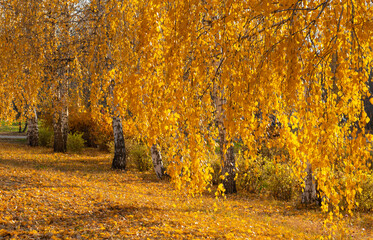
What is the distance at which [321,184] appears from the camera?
111 inches

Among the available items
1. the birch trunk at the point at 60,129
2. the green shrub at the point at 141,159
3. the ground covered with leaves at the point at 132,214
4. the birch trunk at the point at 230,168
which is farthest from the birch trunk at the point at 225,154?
the birch trunk at the point at 60,129

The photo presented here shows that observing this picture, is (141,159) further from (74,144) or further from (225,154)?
(225,154)

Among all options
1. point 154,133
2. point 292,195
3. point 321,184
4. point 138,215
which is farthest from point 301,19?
point 292,195

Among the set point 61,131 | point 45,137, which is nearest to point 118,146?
point 61,131

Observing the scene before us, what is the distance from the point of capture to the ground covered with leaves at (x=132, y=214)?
411cm

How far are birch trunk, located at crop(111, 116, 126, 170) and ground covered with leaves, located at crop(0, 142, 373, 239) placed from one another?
70.9 inches

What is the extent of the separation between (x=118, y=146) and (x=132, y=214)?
5.08 m

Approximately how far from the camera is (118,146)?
10.0 m

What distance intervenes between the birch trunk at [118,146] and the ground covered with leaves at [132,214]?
5.91 feet

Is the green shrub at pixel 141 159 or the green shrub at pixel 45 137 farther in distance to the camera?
the green shrub at pixel 45 137

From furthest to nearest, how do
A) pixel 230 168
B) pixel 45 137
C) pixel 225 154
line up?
pixel 45 137 → pixel 230 168 → pixel 225 154

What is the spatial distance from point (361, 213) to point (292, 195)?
161 centimetres

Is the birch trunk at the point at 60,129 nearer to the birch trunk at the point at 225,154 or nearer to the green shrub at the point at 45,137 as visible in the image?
the green shrub at the point at 45,137

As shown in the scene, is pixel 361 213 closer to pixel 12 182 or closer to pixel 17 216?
pixel 17 216
